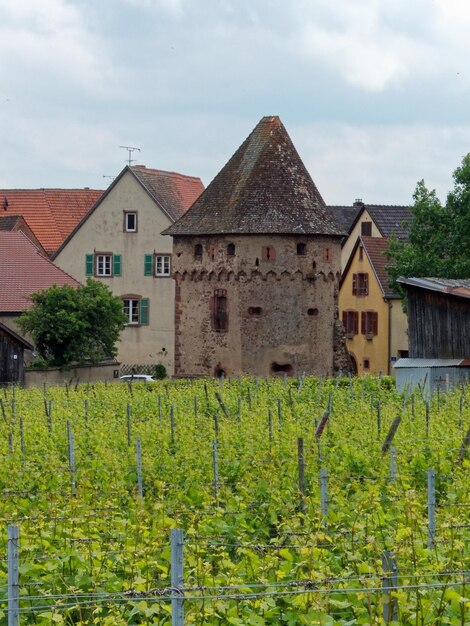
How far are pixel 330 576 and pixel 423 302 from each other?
28.5 metres

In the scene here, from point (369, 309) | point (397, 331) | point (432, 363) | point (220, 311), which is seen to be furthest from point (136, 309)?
point (432, 363)

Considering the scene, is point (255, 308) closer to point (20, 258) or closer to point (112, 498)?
point (20, 258)

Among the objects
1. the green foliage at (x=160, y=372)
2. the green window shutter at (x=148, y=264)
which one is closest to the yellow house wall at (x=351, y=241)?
the green window shutter at (x=148, y=264)

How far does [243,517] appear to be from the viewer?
1373cm

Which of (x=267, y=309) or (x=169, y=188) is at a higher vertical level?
(x=169, y=188)

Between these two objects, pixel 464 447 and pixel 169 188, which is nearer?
pixel 464 447

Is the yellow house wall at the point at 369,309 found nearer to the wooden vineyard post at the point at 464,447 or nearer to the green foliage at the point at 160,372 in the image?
the green foliage at the point at 160,372

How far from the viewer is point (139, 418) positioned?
28.1 meters

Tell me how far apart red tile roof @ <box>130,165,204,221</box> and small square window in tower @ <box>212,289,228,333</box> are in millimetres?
8625

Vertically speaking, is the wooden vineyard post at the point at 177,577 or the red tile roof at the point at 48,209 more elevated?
the red tile roof at the point at 48,209

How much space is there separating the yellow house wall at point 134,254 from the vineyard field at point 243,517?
32.1 metres

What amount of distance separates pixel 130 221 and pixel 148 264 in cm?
190

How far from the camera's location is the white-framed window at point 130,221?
61213mm

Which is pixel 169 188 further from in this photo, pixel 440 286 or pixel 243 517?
pixel 243 517
